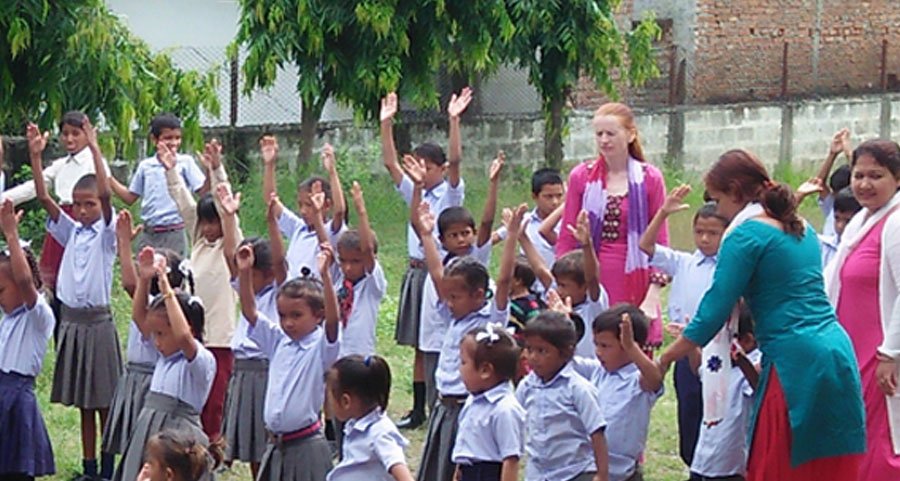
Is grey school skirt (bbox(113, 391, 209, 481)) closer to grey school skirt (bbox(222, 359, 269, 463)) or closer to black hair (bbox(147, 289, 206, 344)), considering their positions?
black hair (bbox(147, 289, 206, 344))

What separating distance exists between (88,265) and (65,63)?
112 centimetres

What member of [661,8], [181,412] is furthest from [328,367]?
[661,8]

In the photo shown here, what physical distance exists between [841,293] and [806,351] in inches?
34.5

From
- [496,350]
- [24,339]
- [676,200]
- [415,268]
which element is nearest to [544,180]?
[415,268]

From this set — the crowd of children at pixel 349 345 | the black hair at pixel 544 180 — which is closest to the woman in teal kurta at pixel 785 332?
the crowd of children at pixel 349 345

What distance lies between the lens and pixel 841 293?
5793mm

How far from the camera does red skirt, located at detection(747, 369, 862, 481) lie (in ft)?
→ 16.7

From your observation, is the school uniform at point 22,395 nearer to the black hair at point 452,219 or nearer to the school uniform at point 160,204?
the black hair at point 452,219

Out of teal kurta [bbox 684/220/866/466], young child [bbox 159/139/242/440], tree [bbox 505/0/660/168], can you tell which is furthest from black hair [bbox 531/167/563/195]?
tree [bbox 505/0/660/168]

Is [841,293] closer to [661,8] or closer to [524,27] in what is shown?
[524,27]

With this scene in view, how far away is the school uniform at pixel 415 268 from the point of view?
799 centimetres

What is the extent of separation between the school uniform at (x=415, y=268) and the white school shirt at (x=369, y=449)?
2.71 m

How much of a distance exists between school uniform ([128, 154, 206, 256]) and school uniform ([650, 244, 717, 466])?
308 centimetres

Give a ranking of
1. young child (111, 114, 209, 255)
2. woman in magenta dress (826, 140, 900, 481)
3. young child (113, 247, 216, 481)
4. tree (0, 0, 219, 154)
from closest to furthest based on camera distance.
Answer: woman in magenta dress (826, 140, 900, 481)
young child (113, 247, 216, 481)
tree (0, 0, 219, 154)
young child (111, 114, 209, 255)
